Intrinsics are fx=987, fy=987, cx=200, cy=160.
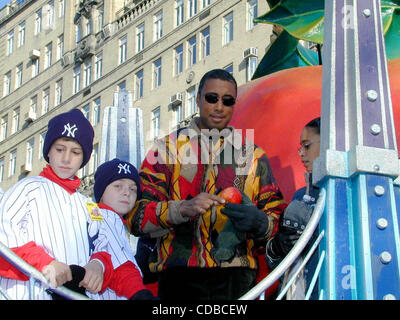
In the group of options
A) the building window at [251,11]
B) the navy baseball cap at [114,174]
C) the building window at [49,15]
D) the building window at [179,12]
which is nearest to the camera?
→ the navy baseball cap at [114,174]

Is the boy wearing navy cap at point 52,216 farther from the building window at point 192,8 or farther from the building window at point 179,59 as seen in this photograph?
the building window at point 192,8

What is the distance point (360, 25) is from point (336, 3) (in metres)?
0.19

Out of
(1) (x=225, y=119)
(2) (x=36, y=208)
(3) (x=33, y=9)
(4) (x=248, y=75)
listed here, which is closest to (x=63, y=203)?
(2) (x=36, y=208)

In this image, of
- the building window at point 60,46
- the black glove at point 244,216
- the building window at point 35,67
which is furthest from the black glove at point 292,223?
the building window at point 35,67

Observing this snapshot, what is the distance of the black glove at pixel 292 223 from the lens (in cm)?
545

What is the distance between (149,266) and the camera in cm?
590

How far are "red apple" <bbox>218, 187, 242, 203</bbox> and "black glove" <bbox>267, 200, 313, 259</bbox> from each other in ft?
0.93

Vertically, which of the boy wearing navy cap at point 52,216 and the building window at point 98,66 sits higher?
the building window at point 98,66

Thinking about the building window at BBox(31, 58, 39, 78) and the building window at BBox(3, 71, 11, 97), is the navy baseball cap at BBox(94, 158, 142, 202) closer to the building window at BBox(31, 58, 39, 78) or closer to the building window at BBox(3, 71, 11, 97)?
the building window at BBox(31, 58, 39, 78)

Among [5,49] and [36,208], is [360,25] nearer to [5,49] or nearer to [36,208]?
→ [36,208]

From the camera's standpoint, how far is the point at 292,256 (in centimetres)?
503

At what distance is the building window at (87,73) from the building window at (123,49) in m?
2.17

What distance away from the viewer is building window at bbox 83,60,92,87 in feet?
146

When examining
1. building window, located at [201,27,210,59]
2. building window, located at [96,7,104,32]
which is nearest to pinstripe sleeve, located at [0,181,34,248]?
building window, located at [201,27,210,59]
